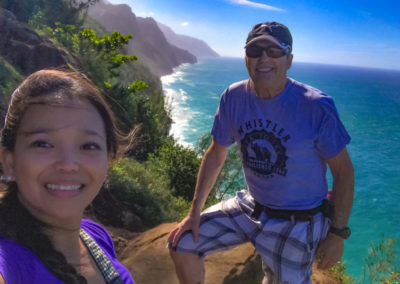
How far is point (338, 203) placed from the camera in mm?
2285

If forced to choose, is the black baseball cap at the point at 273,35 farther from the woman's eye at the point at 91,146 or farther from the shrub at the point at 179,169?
the shrub at the point at 179,169

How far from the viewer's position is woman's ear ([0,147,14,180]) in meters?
1.12

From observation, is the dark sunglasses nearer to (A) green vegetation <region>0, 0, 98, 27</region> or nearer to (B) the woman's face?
(B) the woman's face

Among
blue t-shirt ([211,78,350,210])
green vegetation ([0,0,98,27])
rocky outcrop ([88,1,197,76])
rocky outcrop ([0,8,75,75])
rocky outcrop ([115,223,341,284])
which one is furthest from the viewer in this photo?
rocky outcrop ([88,1,197,76])

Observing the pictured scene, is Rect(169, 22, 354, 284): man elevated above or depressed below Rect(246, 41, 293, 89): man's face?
below

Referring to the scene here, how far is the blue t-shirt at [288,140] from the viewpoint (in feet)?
7.01

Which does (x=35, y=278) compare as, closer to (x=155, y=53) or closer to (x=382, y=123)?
(x=382, y=123)

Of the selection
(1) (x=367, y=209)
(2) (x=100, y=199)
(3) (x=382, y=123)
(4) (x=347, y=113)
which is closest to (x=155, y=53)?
(4) (x=347, y=113)

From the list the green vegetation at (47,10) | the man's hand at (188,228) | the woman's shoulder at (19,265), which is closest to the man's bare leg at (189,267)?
the man's hand at (188,228)

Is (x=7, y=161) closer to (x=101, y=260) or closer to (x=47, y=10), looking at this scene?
(x=101, y=260)

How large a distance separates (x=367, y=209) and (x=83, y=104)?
1203 inches

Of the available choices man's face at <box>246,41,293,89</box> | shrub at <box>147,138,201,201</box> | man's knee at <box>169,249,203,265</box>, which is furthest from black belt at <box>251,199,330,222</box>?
shrub at <box>147,138,201,201</box>

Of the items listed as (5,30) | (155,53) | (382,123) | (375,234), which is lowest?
(375,234)

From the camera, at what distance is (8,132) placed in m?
1.12
